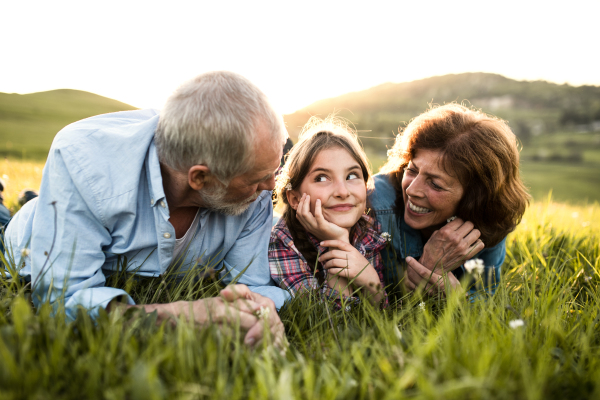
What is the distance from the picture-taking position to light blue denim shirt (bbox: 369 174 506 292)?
144 inches

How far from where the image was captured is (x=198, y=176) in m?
2.56

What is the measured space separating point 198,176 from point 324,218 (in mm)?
1110

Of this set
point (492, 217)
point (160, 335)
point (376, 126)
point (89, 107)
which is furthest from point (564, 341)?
point (376, 126)

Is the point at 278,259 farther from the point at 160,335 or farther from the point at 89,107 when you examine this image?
the point at 89,107

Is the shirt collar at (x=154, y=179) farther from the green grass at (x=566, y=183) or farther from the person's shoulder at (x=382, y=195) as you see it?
the green grass at (x=566, y=183)

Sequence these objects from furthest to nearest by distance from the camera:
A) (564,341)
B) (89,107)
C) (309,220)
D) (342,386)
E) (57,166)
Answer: (89,107) < (309,220) < (57,166) < (564,341) < (342,386)

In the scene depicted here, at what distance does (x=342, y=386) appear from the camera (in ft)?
4.71

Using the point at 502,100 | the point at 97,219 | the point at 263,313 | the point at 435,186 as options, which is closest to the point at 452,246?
the point at 435,186

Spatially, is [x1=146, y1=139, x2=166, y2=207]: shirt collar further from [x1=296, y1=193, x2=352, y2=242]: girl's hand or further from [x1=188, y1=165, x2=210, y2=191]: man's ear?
[x1=296, y1=193, x2=352, y2=242]: girl's hand

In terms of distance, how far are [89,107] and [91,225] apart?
35670 mm

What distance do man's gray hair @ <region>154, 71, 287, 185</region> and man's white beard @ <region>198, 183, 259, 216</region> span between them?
12 cm

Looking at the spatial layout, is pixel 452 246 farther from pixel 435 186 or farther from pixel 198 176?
pixel 198 176

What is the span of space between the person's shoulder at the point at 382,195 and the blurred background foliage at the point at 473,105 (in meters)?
0.53

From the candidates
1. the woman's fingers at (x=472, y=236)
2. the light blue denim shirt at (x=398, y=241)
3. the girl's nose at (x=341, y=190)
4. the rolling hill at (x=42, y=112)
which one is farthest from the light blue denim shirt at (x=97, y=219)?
the rolling hill at (x=42, y=112)
